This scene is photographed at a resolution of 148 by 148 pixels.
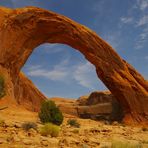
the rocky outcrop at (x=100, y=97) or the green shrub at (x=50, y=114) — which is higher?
the rocky outcrop at (x=100, y=97)

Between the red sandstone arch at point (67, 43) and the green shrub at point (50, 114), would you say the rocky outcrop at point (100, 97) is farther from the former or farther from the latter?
the green shrub at point (50, 114)

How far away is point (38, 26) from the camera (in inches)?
1149

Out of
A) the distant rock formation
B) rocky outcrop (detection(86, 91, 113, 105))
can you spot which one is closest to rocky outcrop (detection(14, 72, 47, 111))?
the distant rock formation

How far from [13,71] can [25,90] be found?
9030 mm

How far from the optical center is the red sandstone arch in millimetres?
27562

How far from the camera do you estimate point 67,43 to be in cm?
3184

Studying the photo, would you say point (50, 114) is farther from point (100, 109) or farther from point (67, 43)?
point (100, 109)

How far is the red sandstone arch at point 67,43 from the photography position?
2756 cm

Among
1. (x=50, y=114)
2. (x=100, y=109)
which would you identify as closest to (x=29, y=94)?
(x=100, y=109)

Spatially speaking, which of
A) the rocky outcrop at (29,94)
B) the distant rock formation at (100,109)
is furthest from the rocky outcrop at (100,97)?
the rocky outcrop at (29,94)

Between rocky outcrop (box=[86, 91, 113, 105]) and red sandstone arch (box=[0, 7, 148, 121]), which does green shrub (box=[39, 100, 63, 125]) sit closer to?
red sandstone arch (box=[0, 7, 148, 121])

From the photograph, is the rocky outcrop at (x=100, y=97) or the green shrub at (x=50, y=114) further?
the rocky outcrop at (x=100, y=97)

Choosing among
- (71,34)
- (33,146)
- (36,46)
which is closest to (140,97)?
(71,34)

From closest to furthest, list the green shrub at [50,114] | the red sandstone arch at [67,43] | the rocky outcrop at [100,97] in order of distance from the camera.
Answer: the green shrub at [50,114] → the red sandstone arch at [67,43] → the rocky outcrop at [100,97]
